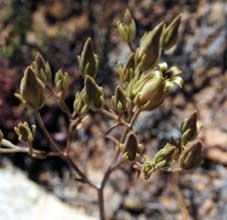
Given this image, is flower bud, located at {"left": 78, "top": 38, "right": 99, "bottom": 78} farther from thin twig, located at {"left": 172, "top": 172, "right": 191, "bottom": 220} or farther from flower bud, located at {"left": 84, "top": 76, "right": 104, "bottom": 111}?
thin twig, located at {"left": 172, "top": 172, "right": 191, "bottom": 220}

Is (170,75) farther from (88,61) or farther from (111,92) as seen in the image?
(111,92)

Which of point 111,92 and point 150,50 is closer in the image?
point 150,50

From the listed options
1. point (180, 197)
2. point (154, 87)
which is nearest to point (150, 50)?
point (154, 87)

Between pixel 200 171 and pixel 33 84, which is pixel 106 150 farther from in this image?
pixel 33 84

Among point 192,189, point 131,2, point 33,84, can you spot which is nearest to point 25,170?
point 192,189

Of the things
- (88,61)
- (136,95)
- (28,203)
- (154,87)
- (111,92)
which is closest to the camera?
(154,87)

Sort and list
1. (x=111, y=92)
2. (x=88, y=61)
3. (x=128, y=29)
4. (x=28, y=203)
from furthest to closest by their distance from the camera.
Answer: (x=111, y=92), (x=28, y=203), (x=128, y=29), (x=88, y=61)

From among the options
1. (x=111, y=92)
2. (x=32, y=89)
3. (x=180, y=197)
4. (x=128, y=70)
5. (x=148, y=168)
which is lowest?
(x=180, y=197)
